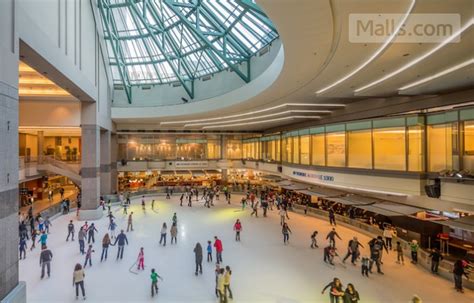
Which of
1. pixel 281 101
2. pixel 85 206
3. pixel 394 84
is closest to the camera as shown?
pixel 394 84

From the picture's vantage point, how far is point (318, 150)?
19.0 metres

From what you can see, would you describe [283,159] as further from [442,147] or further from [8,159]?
[8,159]

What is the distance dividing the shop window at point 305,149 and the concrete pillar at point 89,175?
1593 cm

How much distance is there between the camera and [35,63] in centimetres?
1152

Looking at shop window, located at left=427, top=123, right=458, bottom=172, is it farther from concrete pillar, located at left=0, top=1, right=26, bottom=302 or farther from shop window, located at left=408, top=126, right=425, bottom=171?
concrete pillar, located at left=0, top=1, right=26, bottom=302

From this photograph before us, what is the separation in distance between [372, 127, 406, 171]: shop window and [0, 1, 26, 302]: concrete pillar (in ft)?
48.5

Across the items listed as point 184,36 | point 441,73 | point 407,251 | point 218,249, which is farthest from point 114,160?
point 441,73

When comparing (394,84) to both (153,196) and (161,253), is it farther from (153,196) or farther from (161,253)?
(153,196)

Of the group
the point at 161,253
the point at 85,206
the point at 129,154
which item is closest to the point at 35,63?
the point at 161,253

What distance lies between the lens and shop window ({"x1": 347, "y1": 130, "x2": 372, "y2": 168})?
14.3 m

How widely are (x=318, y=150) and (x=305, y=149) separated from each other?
89.7 inches

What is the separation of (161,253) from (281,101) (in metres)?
10.9

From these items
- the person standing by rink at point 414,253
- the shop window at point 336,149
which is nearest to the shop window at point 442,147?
the person standing by rink at point 414,253

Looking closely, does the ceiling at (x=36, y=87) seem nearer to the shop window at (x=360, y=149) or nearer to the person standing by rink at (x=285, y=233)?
the person standing by rink at (x=285, y=233)
